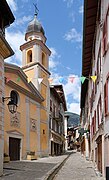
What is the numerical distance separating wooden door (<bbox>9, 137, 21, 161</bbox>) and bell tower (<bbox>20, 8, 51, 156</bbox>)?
5708 mm

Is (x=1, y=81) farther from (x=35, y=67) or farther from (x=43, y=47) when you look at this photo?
(x=43, y=47)

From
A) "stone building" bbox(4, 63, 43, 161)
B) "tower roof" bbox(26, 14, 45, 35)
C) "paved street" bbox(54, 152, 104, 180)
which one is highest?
"tower roof" bbox(26, 14, 45, 35)

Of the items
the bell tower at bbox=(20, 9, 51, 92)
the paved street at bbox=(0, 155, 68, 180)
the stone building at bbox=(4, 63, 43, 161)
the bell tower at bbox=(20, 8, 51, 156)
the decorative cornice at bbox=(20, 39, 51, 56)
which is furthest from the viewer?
the decorative cornice at bbox=(20, 39, 51, 56)

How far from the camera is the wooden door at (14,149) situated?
28.0 meters

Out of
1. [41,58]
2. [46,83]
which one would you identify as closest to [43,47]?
[41,58]

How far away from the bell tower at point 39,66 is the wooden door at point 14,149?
571 centimetres

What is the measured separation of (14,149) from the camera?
2883cm

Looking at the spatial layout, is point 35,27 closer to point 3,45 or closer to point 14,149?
point 14,149

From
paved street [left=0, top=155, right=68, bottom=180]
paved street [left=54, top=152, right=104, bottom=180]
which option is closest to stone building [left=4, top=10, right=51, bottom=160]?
paved street [left=0, top=155, right=68, bottom=180]

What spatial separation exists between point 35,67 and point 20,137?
1021 centimetres

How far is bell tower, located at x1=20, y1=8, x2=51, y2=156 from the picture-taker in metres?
37.0

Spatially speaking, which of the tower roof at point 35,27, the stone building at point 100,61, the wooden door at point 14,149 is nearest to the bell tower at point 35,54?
the tower roof at point 35,27

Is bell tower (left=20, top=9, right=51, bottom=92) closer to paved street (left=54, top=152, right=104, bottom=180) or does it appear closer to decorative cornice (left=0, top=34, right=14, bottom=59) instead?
paved street (left=54, top=152, right=104, bottom=180)

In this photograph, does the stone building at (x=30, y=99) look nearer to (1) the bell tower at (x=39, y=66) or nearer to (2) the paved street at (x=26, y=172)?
(1) the bell tower at (x=39, y=66)
